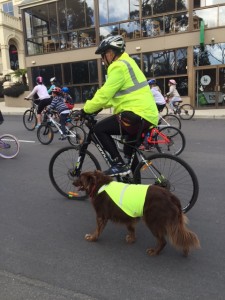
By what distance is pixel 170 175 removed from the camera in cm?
403

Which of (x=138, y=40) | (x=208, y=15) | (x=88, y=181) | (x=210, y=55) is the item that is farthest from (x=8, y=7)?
(x=88, y=181)

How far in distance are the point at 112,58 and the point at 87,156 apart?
4.66 ft

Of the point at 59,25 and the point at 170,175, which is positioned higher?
the point at 59,25

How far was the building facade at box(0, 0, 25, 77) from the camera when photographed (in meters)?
37.0

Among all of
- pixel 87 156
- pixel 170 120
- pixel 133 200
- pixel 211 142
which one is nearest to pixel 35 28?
pixel 170 120

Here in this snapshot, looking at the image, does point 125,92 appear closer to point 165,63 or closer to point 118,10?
point 165,63

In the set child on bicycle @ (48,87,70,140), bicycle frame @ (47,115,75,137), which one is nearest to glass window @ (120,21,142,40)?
child on bicycle @ (48,87,70,140)

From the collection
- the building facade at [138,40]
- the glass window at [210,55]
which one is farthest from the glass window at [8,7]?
the glass window at [210,55]

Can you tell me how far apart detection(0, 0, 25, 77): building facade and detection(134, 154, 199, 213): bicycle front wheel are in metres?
Result: 34.1

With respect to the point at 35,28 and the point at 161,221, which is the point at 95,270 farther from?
the point at 35,28

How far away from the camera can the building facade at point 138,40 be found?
1872 cm

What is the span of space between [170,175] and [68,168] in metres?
1.51

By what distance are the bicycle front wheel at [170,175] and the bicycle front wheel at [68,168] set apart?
2.61 ft

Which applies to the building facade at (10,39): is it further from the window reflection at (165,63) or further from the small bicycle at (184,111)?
the small bicycle at (184,111)
